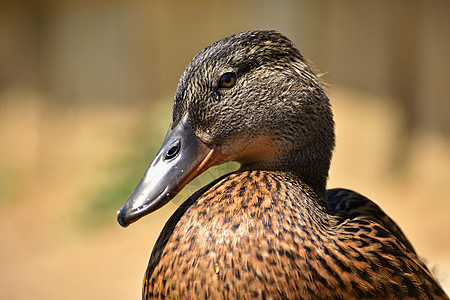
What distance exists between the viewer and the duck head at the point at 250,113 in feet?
6.10

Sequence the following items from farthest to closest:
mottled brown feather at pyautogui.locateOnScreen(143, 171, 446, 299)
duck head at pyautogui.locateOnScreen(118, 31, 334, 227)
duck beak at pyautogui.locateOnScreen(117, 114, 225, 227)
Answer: duck head at pyautogui.locateOnScreen(118, 31, 334, 227)
duck beak at pyautogui.locateOnScreen(117, 114, 225, 227)
mottled brown feather at pyautogui.locateOnScreen(143, 171, 446, 299)

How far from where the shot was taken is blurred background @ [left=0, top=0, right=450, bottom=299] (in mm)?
4676

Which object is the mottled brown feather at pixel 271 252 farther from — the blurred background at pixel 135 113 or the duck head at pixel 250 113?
the blurred background at pixel 135 113

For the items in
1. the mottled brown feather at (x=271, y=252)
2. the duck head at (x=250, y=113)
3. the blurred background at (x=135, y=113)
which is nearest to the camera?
the mottled brown feather at (x=271, y=252)

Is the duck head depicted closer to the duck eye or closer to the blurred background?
the duck eye

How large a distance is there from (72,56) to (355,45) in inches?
141

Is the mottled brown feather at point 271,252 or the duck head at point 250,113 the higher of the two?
the duck head at point 250,113

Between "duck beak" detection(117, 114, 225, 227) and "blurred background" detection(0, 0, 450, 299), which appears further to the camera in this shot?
"blurred background" detection(0, 0, 450, 299)

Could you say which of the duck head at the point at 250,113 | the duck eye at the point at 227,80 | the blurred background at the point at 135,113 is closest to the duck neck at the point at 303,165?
the duck head at the point at 250,113

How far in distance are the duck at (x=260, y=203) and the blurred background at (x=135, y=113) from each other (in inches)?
57.7

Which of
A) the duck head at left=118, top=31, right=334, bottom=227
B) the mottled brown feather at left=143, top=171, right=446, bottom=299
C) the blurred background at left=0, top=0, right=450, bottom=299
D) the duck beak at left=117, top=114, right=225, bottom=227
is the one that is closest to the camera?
the mottled brown feather at left=143, top=171, right=446, bottom=299

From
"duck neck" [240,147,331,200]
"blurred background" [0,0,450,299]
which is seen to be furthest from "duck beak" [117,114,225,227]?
"blurred background" [0,0,450,299]

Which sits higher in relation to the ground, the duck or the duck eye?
the duck eye

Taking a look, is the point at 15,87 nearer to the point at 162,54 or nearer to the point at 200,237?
the point at 162,54
